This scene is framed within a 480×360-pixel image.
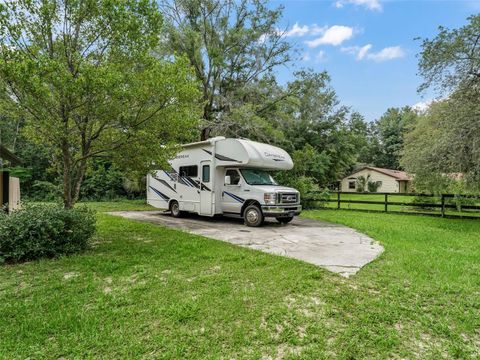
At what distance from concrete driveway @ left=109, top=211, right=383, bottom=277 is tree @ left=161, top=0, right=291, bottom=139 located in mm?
8153

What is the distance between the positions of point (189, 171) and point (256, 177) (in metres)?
2.62

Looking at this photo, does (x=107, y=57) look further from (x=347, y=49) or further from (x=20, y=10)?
(x=347, y=49)

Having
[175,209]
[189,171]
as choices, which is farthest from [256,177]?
[175,209]

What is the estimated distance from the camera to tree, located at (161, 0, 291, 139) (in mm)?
16812

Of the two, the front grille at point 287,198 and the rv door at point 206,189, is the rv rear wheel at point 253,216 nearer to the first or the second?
the front grille at point 287,198

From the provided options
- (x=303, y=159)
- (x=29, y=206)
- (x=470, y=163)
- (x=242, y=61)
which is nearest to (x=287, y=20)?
(x=242, y=61)

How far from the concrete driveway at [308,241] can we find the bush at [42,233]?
3.11 metres

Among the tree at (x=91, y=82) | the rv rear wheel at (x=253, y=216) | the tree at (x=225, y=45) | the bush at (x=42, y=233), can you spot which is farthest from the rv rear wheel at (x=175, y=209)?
the bush at (x=42, y=233)

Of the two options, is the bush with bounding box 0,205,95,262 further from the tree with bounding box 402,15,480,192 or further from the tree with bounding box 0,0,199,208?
the tree with bounding box 402,15,480,192

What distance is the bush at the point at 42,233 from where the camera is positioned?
17.7ft

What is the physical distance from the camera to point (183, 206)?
11.7 m

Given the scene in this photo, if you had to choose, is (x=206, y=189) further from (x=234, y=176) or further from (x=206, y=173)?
(x=234, y=176)

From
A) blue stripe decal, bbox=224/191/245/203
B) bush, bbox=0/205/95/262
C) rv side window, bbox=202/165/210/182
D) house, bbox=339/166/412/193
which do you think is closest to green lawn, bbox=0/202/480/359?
bush, bbox=0/205/95/262

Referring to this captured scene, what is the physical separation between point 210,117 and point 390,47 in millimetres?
9631
